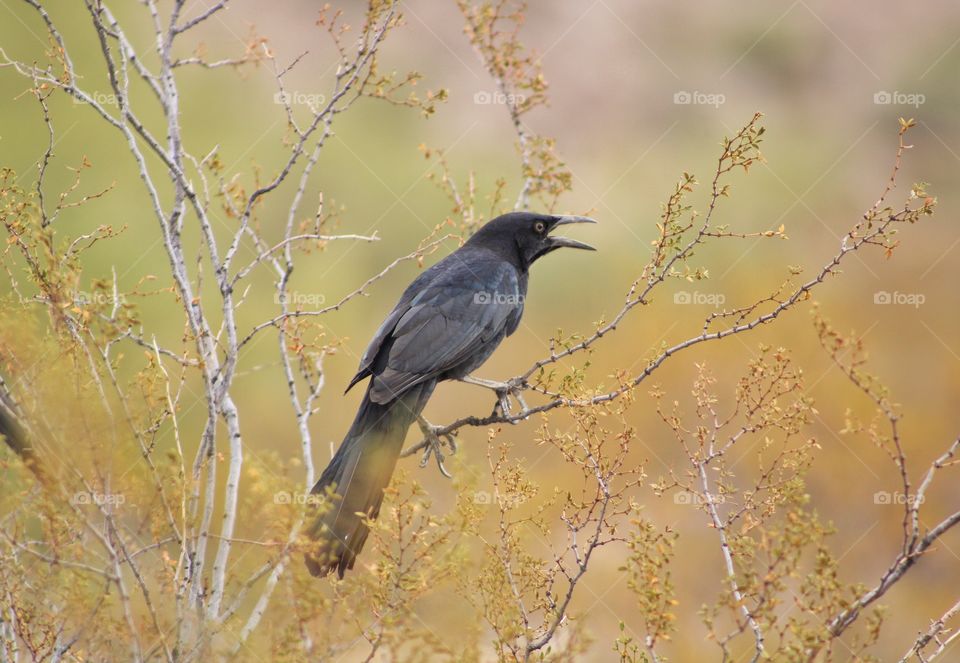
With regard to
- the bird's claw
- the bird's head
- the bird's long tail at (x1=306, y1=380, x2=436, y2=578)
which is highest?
the bird's head

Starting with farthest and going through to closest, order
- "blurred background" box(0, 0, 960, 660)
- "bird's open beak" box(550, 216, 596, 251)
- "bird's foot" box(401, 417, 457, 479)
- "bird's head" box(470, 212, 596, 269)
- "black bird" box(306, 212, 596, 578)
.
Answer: "blurred background" box(0, 0, 960, 660), "bird's head" box(470, 212, 596, 269), "bird's open beak" box(550, 216, 596, 251), "bird's foot" box(401, 417, 457, 479), "black bird" box(306, 212, 596, 578)

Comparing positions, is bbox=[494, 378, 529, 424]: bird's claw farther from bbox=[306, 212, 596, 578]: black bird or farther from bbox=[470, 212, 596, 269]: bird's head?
bbox=[470, 212, 596, 269]: bird's head

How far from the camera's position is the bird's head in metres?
7.02

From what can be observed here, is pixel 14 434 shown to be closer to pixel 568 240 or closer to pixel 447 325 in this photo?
pixel 447 325

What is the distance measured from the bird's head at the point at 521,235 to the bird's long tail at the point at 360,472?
1588 mm

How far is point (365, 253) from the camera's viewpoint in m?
28.9

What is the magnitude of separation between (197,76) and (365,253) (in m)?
8.23

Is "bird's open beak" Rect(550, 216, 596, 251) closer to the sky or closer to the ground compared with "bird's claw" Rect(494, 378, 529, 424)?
closer to the sky

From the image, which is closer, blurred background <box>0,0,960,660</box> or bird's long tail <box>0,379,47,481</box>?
bird's long tail <box>0,379,47,481</box>

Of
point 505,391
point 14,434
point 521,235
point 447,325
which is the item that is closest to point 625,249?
point 521,235

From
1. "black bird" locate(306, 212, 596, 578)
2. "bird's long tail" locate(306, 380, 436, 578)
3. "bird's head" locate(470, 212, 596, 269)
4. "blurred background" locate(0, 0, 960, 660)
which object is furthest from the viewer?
"blurred background" locate(0, 0, 960, 660)

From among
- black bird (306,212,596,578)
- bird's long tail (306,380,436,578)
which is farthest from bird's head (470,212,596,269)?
bird's long tail (306,380,436,578)

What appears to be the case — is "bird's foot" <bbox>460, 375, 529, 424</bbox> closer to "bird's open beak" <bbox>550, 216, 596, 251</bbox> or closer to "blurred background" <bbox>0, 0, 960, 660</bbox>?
"blurred background" <bbox>0, 0, 960, 660</bbox>

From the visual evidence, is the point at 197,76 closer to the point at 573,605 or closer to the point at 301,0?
the point at 573,605
